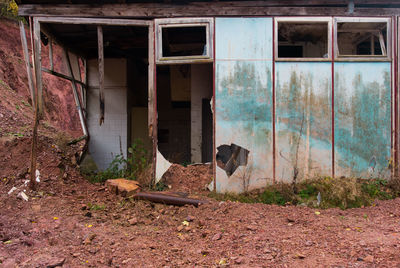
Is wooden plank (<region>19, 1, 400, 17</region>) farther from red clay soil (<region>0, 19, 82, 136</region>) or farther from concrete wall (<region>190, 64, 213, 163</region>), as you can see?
red clay soil (<region>0, 19, 82, 136</region>)

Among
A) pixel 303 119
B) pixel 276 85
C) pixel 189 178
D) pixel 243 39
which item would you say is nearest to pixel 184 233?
pixel 189 178

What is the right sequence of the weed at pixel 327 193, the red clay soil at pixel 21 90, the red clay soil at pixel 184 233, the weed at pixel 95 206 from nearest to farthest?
the red clay soil at pixel 184 233, the weed at pixel 95 206, the weed at pixel 327 193, the red clay soil at pixel 21 90

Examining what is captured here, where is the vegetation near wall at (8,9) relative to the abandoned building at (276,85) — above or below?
above

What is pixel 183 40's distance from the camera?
781 cm

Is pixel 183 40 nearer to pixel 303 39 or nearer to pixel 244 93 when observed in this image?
pixel 244 93

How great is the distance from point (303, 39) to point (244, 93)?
8.70 feet

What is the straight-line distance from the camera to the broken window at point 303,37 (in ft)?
20.0

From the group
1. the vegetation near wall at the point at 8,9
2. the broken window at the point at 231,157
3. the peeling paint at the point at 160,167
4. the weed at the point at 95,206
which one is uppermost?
the vegetation near wall at the point at 8,9

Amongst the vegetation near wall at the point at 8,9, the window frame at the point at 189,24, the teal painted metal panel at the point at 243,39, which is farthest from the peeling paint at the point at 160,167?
the vegetation near wall at the point at 8,9

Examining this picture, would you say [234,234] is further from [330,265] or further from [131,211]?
[131,211]

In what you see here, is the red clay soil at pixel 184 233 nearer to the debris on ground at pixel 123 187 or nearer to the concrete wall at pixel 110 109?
the debris on ground at pixel 123 187

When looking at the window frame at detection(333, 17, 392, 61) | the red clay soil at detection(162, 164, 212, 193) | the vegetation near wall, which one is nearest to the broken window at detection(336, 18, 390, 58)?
the window frame at detection(333, 17, 392, 61)

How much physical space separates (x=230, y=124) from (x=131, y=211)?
8.83 feet

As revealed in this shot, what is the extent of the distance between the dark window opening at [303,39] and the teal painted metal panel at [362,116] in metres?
0.96
